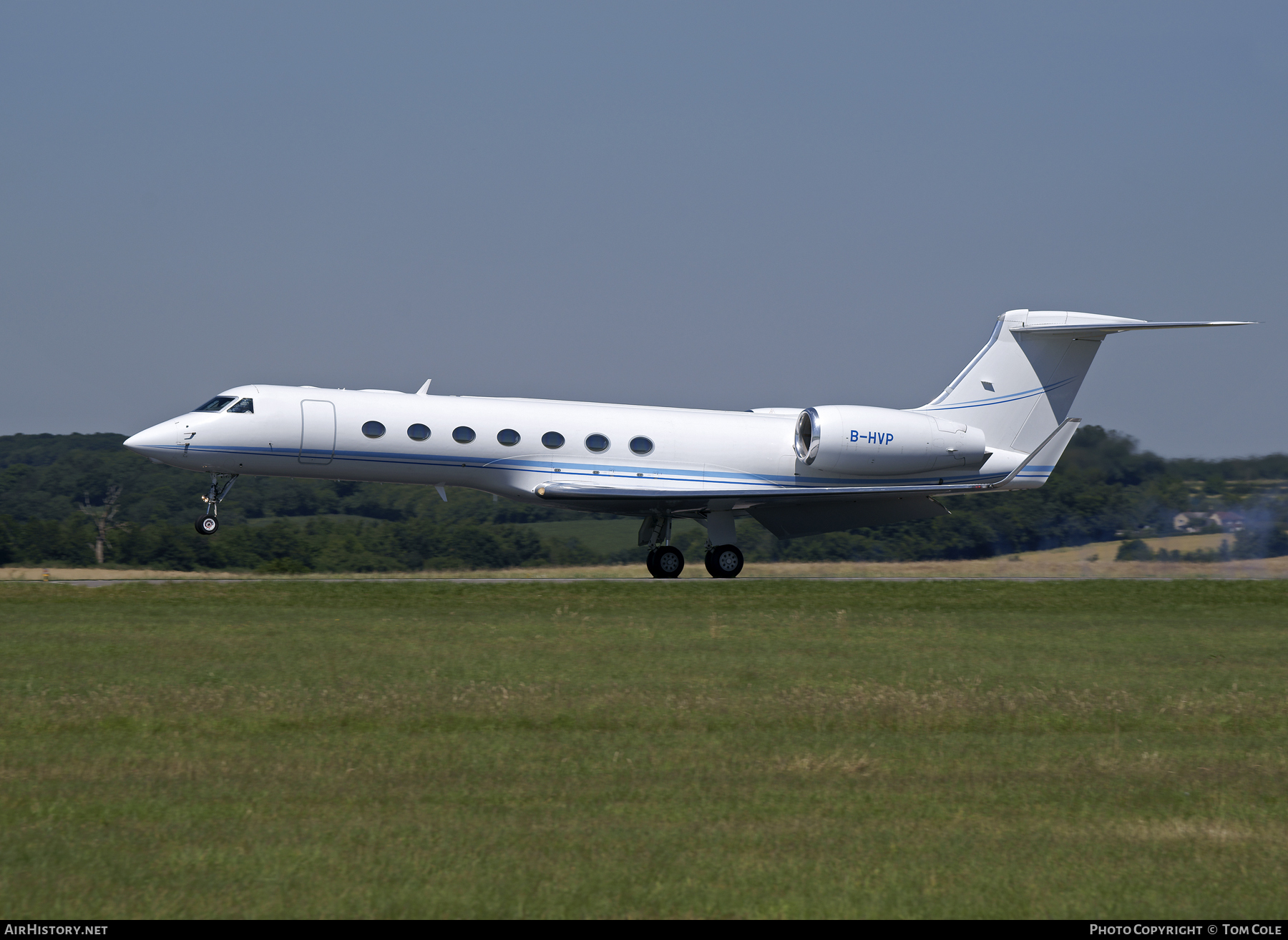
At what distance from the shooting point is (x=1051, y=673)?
45.7 ft

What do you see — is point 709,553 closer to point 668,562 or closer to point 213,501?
point 668,562

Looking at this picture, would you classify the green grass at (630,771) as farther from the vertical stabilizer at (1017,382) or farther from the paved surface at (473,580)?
the vertical stabilizer at (1017,382)

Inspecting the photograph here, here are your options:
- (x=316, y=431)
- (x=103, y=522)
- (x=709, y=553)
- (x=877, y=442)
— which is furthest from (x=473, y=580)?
(x=103, y=522)

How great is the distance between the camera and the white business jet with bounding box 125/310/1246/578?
81.1 ft

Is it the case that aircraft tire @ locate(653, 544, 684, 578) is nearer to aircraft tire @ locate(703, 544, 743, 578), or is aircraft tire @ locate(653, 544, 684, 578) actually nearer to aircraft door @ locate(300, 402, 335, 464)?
aircraft tire @ locate(703, 544, 743, 578)

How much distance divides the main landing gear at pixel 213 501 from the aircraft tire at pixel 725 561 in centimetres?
1016

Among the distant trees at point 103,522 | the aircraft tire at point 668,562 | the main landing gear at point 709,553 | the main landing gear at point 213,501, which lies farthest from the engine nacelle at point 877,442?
the distant trees at point 103,522

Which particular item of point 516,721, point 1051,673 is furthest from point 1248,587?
point 516,721

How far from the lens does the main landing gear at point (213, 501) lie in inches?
960

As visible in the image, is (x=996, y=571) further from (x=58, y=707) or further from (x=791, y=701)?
(x=58, y=707)

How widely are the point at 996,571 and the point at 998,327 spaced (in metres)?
6.74

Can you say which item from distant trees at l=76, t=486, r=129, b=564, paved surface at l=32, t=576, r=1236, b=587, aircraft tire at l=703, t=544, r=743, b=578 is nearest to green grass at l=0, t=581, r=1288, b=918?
paved surface at l=32, t=576, r=1236, b=587

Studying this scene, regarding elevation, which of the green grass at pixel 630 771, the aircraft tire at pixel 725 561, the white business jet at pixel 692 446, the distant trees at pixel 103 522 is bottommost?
the green grass at pixel 630 771

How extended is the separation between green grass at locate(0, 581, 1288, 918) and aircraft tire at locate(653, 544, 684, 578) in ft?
31.1
